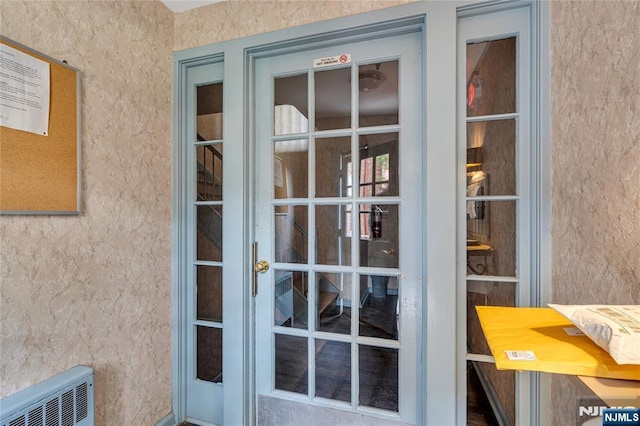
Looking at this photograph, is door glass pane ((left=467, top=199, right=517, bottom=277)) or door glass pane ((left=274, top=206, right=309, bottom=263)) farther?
door glass pane ((left=274, top=206, right=309, bottom=263))

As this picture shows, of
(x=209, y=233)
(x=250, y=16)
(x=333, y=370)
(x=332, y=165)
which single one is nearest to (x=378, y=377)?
(x=333, y=370)

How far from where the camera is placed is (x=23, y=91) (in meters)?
1.03

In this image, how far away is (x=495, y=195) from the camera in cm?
129

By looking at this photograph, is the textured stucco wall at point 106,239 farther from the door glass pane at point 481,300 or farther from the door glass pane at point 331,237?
the door glass pane at point 481,300

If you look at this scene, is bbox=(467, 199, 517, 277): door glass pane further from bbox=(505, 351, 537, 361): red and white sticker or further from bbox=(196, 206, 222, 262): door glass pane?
bbox=(196, 206, 222, 262): door glass pane

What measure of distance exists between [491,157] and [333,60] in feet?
3.12

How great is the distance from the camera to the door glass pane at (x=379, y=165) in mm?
1416

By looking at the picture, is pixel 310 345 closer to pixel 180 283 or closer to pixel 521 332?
pixel 180 283

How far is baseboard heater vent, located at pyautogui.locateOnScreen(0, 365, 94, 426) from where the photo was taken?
94 cm

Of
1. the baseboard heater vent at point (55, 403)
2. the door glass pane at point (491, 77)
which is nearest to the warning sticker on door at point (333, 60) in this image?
the door glass pane at point (491, 77)

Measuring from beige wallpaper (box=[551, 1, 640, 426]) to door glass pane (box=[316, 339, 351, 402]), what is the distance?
0.91 meters

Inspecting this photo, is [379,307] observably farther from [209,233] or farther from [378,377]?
[209,233]

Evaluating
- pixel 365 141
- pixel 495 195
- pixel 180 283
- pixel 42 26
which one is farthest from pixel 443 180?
pixel 42 26

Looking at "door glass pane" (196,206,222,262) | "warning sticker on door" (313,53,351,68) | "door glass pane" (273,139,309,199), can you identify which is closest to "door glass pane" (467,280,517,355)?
"door glass pane" (273,139,309,199)
